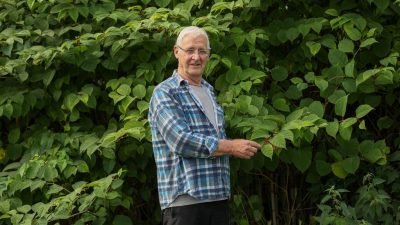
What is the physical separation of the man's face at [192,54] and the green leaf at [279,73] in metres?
1.26

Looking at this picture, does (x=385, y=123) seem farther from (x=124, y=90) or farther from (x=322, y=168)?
(x=124, y=90)

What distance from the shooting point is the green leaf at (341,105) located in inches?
166

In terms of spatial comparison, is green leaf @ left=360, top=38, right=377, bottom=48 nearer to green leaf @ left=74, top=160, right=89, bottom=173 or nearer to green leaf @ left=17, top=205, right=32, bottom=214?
green leaf @ left=74, top=160, right=89, bottom=173

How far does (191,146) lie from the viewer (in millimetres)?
3242

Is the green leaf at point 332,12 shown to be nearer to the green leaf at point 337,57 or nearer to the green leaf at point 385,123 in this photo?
the green leaf at point 337,57

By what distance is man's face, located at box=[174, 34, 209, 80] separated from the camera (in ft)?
11.1

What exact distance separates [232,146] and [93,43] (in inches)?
63.1

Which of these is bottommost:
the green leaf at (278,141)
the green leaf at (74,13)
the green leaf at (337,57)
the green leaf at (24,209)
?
the green leaf at (24,209)

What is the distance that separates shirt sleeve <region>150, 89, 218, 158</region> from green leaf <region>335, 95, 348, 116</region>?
117 centimetres

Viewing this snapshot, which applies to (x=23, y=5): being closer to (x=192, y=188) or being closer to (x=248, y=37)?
(x=248, y=37)

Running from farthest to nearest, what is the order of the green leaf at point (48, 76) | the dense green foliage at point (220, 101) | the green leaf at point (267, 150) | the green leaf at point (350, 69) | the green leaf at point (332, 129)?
1. the green leaf at point (48, 76)
2. the green leaf at point (350, 69)
3. the dense green foliage at point (220, 101)
4. the green leaf at point (332, 129)
5. the green leaf at point (267, 150)

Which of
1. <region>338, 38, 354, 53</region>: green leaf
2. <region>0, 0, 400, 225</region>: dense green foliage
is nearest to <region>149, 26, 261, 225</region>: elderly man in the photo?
<region>0, 0, 400, 225</region>: dense green foliage

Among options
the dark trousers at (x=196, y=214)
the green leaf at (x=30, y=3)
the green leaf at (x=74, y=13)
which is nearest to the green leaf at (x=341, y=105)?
the dark trousers at (x=196, y=214)

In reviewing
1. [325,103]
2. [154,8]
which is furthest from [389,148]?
[154,8]
